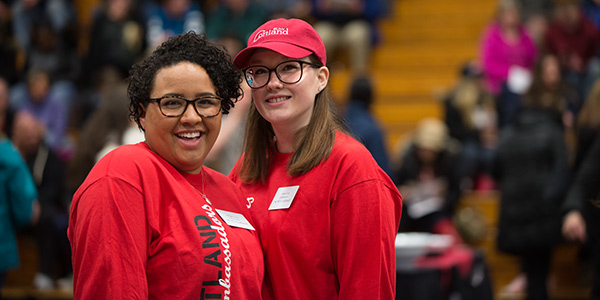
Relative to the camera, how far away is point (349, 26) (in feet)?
31.5

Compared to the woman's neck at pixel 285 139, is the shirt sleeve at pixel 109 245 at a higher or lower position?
lower

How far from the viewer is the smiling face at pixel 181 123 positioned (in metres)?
2.18

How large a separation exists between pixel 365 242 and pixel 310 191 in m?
0.26

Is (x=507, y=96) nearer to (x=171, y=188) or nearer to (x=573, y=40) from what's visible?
(x=573, y=40)

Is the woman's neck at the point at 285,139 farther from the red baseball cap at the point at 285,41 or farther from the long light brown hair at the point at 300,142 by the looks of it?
the red baseball cap at the point at 285,41

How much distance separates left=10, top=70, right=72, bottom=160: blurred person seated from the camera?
856 cm

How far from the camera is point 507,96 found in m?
8.01

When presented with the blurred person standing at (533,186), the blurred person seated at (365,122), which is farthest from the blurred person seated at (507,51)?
the blurred person seated at (365,122)

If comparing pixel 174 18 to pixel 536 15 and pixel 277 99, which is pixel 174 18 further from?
pixel 277 99

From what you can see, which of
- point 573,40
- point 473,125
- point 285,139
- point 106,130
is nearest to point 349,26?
point 473,125

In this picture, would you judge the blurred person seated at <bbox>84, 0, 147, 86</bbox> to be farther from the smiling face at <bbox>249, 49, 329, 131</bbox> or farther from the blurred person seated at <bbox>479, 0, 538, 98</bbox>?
the smiling face at <bbox>249, 49, 329, 131</bbox>

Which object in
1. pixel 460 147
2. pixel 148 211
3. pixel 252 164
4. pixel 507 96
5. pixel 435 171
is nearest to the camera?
pixel 148 211

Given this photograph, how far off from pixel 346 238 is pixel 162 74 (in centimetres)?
75

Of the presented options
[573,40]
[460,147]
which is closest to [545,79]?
[460,147]
